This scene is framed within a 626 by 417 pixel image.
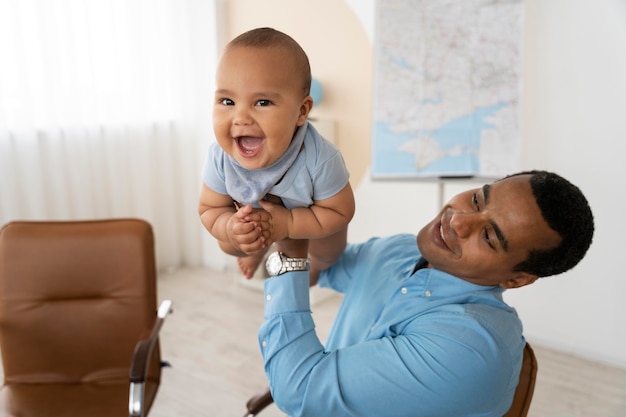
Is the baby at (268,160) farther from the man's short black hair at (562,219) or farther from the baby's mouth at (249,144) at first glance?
the man's short black hair at (562,219)

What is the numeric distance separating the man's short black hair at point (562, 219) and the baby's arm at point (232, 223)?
59 cm

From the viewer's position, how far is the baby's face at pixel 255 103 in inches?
36.9

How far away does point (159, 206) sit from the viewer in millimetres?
4535

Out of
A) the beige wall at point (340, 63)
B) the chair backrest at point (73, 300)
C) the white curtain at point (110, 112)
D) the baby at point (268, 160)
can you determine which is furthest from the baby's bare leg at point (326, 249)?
the white curtain at point (110, 112)

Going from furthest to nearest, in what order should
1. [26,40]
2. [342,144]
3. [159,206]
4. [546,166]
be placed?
[159,206] < [342,144] < [26,40] < [546,166]

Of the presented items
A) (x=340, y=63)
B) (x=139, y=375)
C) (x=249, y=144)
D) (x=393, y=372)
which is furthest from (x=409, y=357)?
(x=340, y=63)

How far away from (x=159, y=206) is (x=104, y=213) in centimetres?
54

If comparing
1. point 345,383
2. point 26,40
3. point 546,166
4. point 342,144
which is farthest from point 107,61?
point 345,383

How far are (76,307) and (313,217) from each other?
1.31 metres

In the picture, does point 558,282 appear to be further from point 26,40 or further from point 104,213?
point 26,40

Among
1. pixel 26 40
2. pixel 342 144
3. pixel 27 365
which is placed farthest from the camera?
pixel 342 144

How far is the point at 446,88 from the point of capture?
10.4 feet

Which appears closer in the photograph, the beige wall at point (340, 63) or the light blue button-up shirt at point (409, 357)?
the light blue button-up shirt at point (409, 357)

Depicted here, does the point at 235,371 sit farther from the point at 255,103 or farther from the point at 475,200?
the point at 255,103
